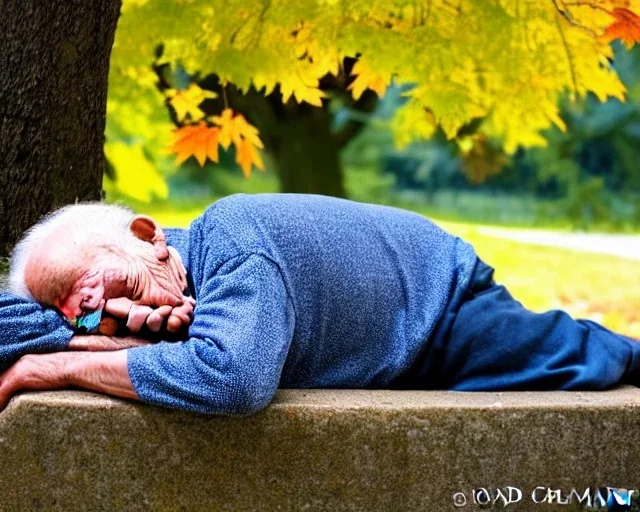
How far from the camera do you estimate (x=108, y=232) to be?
2373mm

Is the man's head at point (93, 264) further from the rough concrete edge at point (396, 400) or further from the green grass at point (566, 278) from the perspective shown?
the green grass at point (566, 278)

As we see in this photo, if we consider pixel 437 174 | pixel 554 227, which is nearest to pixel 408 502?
pixel 554 227

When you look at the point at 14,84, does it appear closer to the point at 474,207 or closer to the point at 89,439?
the point at 89,439

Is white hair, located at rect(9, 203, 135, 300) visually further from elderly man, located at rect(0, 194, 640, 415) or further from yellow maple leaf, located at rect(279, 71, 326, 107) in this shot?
yellow maple leaf, located at rect(279, 71, 326, 107)

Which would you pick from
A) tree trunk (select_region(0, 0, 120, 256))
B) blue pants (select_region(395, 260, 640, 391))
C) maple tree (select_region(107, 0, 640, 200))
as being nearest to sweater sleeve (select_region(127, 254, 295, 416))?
blue pants (select_region(395, 260, 640, 391))

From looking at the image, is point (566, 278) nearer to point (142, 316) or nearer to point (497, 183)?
point (142, 316)

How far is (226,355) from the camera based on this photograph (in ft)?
6.84

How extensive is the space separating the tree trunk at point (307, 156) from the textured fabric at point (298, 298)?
17.2 feet

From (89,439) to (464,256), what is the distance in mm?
1186

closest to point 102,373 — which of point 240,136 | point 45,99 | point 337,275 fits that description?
point 337,275

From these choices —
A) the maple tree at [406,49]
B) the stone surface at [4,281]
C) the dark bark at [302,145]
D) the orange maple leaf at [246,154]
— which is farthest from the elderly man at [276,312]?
the dark bark at [302,145]

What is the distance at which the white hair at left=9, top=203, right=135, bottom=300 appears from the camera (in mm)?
2357

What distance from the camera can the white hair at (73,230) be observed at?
2.36m

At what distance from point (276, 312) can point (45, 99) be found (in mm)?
1158
